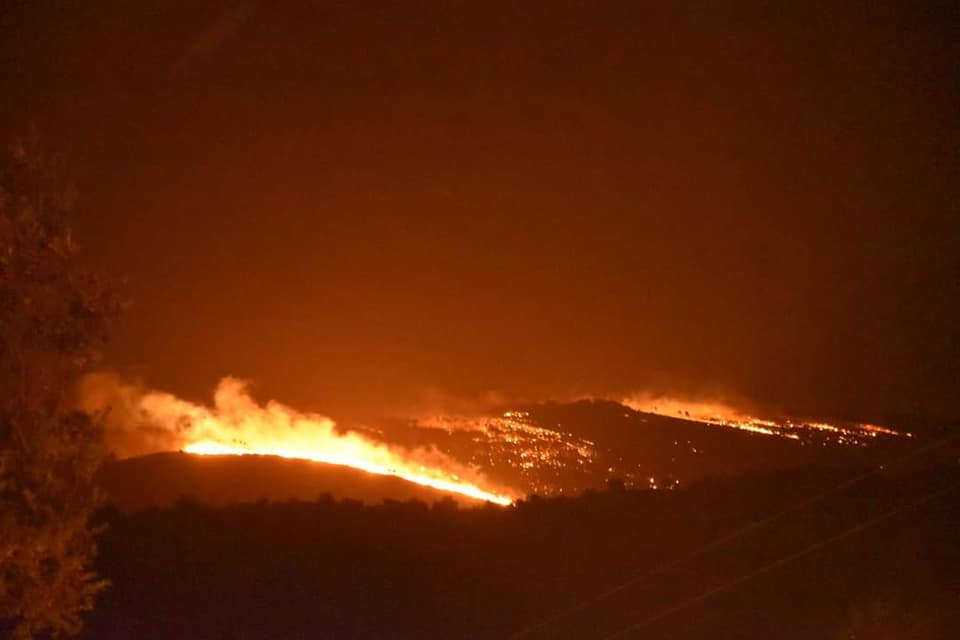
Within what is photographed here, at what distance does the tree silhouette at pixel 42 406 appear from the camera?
8.68 m

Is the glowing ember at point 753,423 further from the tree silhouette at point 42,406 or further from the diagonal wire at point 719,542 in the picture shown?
the tree silhouette at point 42,406

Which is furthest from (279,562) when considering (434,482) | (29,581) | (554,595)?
(29,581)

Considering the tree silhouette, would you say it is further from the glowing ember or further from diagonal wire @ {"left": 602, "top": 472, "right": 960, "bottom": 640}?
the glowing ember

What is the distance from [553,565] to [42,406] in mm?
11257

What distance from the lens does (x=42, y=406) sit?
896 centimetres

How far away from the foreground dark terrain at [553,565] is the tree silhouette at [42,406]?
235 inches

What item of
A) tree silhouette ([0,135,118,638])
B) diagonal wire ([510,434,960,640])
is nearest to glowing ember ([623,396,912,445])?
diagonal wire ([510,434,960,640])

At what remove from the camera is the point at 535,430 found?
26156 millimetres

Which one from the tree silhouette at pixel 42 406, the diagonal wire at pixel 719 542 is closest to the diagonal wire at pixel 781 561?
the diagonal wire at pixel 719 542

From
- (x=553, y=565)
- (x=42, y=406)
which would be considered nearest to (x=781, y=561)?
(x=553, y=565)

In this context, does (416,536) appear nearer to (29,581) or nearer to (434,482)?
(434,482)

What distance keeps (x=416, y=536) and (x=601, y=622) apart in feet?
15.1

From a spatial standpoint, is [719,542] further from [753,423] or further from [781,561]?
[753,423]

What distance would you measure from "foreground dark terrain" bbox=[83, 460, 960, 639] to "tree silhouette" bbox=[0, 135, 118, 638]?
19.6ft
